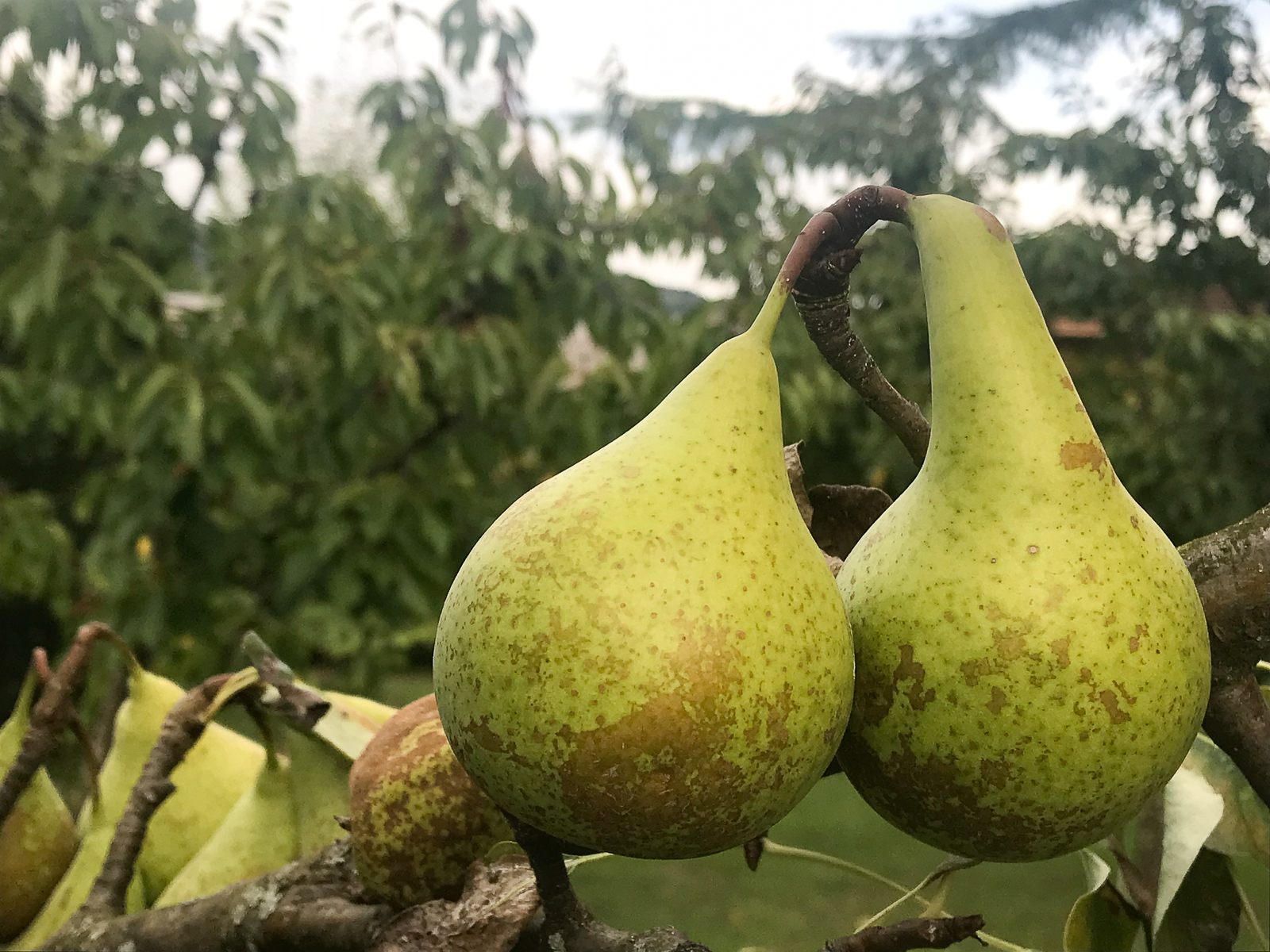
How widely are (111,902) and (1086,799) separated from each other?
0.92 meters

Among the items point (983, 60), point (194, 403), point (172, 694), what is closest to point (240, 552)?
point (194, 403)

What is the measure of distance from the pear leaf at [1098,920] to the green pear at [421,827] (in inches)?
20.3

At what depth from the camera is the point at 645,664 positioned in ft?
1.51

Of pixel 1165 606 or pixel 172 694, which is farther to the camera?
pixel 172 694

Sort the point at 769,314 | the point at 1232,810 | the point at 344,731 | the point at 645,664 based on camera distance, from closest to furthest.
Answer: the point at 645,664, the point at 769,314, the point at 1232,810, the point at 344,731

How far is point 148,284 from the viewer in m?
Result: 2.65

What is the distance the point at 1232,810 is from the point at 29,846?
4.26 ft

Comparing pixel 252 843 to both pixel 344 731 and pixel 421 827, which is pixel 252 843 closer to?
pixel 344 731

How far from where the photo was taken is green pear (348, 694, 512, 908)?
0.71 m

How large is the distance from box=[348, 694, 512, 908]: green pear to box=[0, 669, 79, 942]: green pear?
680 mm

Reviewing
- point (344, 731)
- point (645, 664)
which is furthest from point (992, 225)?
point (344, 731)

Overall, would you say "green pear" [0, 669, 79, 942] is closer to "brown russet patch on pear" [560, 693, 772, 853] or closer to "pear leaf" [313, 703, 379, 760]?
"pear leaf" [313, 703, 379, 760]

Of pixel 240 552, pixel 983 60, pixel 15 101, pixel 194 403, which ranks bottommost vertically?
pixel 240 552

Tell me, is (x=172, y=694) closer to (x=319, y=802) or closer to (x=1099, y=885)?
(x=319, y=802)
